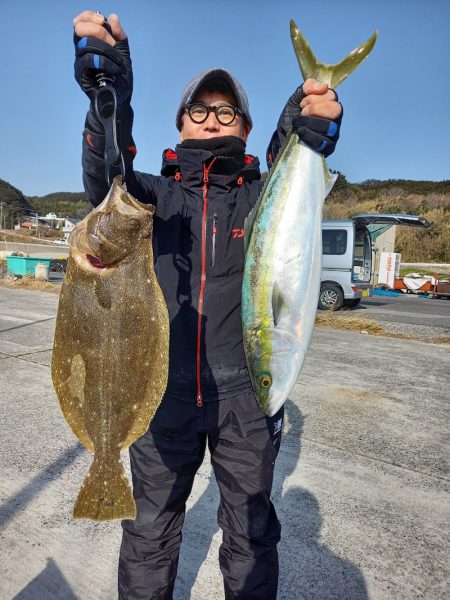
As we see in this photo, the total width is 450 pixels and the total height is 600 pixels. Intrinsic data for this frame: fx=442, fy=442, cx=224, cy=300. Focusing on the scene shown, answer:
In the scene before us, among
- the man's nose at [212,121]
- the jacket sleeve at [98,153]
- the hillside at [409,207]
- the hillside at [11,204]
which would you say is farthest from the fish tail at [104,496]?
the hillside at [11,204]

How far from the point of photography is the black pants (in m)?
1.97

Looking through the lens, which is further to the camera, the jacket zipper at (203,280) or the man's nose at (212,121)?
the man's nose at (212,121)

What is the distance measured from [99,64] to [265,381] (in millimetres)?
1263

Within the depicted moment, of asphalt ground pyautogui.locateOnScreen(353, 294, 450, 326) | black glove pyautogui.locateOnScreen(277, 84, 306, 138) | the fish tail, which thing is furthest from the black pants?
asphalt ground pyautogui.locateOnScreen(353, 294, 450, 326)

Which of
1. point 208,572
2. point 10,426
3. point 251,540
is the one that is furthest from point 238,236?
point 10,426

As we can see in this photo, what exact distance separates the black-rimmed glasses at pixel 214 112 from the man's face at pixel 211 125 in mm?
14

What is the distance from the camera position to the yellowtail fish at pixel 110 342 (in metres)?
1.42

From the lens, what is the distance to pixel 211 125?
84.7 inches

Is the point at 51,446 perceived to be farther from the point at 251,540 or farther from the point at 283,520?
the point at 251,540

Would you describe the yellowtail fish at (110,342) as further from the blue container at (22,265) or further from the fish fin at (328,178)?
the blue container at (22,265)

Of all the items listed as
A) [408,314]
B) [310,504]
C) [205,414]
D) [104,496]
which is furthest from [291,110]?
[408,314]

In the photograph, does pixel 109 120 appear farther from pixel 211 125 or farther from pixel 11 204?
pixel 11 204

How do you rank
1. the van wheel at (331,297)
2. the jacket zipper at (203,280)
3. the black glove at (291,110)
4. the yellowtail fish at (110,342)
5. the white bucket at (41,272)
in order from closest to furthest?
the yellowtail fish at (110,342)
the black glove at (291,110)
the jacket zipper at (203,280)
the van wheel at (331,297)
the white bucket at (41,272)

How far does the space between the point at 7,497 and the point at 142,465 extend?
58.3 inches
